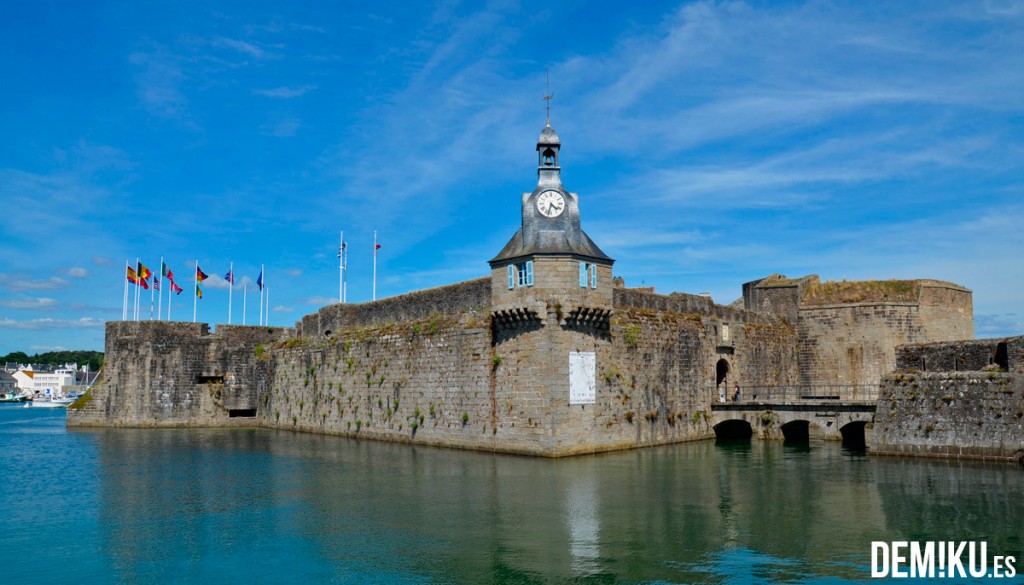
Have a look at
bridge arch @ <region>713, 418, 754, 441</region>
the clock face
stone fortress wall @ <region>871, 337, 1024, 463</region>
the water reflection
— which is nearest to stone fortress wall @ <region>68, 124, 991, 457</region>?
the clock face

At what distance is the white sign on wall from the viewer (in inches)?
949

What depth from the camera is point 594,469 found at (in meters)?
21.5

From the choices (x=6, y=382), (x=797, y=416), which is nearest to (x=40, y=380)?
(x=6, y=382)

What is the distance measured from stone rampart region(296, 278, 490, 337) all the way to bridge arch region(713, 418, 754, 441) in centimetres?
1130

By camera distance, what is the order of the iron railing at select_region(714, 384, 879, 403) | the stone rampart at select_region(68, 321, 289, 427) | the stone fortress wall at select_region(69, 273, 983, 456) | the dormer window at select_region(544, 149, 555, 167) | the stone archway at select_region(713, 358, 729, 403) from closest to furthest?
the stone fortress wall at select_region(69, 273, 983, 456)
the dormer window at select_region(544, 149, 555, 167)
the stone archway at select_region(713, 358, 729, 403)
the iron railing at select_region(714, 384, 879, 403)
the stone rampart at select_region(68, 321, 289, 427)

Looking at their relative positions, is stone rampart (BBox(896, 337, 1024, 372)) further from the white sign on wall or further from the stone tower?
the stone tower

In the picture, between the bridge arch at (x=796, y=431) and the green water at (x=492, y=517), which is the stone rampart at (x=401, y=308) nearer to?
the green water at (x=492, y=517)

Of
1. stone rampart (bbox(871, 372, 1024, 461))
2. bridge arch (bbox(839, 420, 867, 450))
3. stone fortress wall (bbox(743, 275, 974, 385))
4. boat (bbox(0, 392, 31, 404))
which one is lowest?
boat (bbox(0, 392, 31, 404))

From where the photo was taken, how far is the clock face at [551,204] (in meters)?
24.9

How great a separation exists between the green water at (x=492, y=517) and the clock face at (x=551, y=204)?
25.3 ft

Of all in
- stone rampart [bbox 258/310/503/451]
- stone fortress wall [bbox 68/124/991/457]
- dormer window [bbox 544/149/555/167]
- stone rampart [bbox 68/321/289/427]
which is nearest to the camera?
stone fortress wall [bbox 68/124/991/457]

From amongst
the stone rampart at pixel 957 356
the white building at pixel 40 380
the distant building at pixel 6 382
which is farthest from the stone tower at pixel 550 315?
the white building at pixel 40 380

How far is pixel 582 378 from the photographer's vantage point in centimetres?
2445

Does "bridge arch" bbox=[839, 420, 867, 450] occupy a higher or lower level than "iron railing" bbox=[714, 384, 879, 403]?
lower
